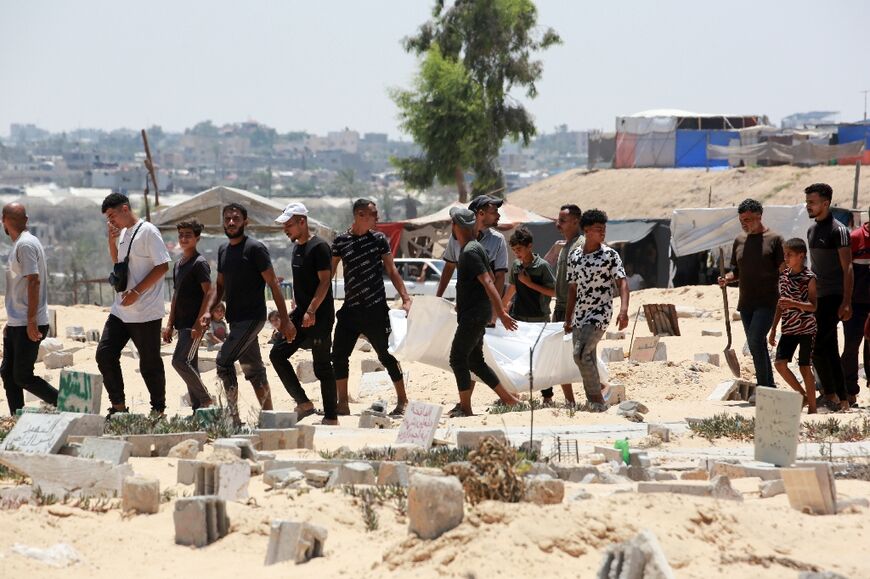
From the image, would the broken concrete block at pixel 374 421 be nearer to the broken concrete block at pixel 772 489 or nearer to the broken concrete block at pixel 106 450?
the broken concrete block at pixel 106 450

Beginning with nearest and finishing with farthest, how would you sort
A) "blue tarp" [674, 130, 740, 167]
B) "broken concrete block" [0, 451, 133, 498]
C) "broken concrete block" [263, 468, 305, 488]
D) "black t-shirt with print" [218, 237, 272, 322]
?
1. "broken concrete block" [0, 451, 133, 498]
2. "broken concrete block" [263, 468, 305, 488]
3. "black t-shirt with print" [218, 237, 272, 322]
4. "blue tarp" [674, 130, 740, 167]

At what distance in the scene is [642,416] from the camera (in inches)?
425

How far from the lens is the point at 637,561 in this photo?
477cm

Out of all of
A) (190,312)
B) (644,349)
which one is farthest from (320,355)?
(644,349)

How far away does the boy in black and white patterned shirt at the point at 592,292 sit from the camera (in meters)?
10.8

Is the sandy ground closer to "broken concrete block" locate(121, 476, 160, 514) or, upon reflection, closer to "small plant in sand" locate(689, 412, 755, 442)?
"broken concrete block" locate(121, 476, 160, 514)

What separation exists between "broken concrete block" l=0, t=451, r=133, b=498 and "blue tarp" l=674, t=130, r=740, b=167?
54.8m

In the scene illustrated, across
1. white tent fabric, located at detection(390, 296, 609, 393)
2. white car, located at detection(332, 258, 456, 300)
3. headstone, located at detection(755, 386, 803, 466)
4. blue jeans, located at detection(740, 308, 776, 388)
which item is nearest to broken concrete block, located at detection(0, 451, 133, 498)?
headstone, located at detection(755, 386, 803, 466)

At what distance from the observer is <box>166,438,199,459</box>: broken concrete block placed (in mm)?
8180

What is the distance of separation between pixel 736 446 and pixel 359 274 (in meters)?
3.28

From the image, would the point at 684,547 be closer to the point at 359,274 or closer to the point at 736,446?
the point at 736,446

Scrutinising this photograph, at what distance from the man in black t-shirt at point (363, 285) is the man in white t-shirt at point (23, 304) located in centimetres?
220

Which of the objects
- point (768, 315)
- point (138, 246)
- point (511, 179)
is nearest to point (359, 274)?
point (138, 246)

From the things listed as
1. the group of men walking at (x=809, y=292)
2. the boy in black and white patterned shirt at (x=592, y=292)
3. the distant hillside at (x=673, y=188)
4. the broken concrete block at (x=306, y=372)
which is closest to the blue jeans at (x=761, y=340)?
the group of men walking at (x=809, y=292)
